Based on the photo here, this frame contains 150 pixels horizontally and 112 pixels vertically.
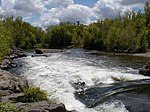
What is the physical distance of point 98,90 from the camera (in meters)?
27.4

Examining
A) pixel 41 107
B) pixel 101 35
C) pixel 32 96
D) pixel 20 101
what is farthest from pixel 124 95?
pixel 101 35

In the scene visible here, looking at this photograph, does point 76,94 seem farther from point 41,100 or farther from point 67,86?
point 41,100

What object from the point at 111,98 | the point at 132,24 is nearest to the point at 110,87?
the point at 111,98

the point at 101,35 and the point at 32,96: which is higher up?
the point at 101,35

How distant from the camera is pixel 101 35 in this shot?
4284 inches

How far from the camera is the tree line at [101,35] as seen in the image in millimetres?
88438

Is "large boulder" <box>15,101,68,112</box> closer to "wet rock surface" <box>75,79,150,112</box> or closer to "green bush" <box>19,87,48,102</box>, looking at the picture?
"green bush" <box>19,87,48,102</box>

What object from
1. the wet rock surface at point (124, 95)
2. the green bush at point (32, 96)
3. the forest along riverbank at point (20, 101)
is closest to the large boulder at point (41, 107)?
the forest along riverbank at point (20, 101)

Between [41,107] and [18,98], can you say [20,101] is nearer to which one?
[18,98]

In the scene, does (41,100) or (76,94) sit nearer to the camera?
(41,100)

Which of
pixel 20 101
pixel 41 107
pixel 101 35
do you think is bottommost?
pixel 20 101

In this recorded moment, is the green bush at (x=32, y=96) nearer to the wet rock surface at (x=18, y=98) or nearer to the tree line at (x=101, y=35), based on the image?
the wet rock surface at (x=18, y=98)

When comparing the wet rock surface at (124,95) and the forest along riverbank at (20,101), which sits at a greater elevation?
the forest along riverbank at (20,101)

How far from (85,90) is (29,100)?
10136 millimetres
